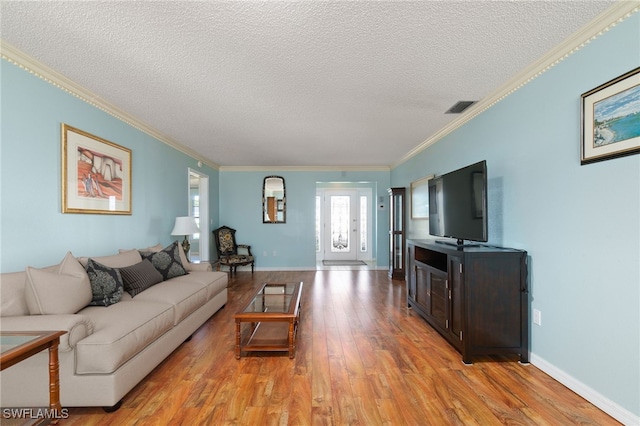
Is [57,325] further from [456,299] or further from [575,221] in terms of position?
[575,221]

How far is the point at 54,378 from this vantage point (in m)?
1.48

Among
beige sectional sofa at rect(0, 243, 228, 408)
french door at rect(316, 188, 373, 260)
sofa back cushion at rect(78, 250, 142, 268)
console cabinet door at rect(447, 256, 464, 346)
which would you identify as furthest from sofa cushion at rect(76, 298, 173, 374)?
french door at rect(316, 188, 373, 260)

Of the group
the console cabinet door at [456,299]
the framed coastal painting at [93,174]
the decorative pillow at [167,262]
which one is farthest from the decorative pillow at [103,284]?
the console cabinet door at [456,299]

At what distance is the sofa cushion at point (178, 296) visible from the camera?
2.52 m

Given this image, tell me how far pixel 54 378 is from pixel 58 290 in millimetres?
710

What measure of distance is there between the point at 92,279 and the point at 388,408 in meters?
2.46

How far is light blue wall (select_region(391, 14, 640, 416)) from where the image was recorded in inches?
63.6

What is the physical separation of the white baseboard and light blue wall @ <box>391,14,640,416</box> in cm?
3

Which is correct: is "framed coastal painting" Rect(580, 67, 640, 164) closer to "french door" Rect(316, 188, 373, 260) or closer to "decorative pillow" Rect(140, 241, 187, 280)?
"decorative pillow" Rect(140, 241, 187, 280)

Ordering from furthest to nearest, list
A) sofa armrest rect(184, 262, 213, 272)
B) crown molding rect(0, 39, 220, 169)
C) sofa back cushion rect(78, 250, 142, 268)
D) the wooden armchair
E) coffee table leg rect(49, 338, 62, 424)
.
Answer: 1. the wooden armchair
2. sofa armrest rect(184, 262, 213, 272)
3. sofa back cushion rect(78, 250, 142, 268)
4. crown molding rect(0, 39, 220, 169)
5. coffee table leg rect(49, 338, 62, 424)

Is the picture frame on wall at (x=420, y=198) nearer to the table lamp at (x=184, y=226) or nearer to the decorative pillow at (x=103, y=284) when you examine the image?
the table lamp at (x=184, y=226)

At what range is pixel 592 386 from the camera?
1822 mm

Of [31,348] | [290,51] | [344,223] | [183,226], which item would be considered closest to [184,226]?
[183,226]

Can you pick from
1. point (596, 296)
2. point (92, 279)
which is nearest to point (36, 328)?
point (92, 279)
